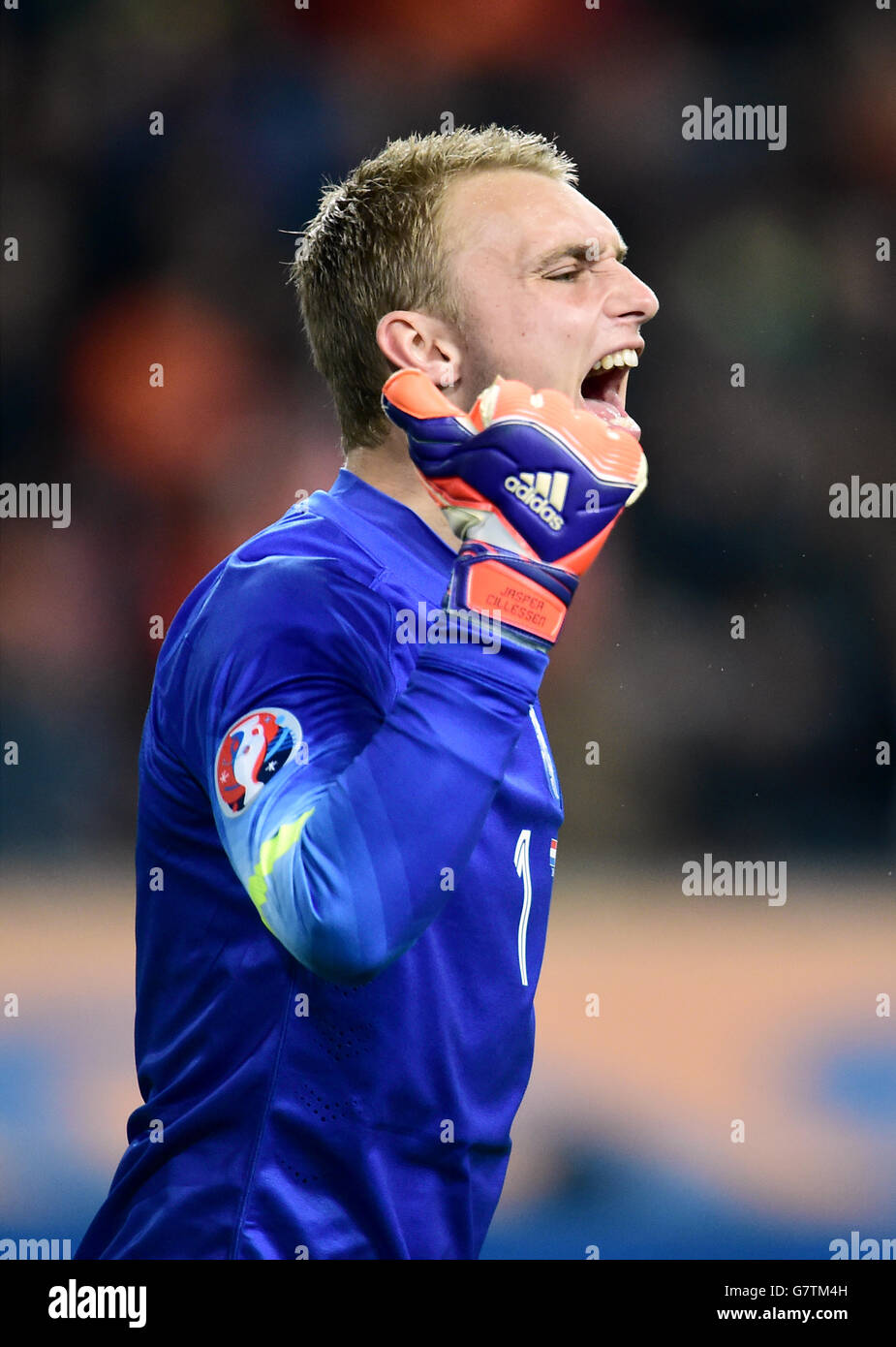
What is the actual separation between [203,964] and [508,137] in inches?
38.5

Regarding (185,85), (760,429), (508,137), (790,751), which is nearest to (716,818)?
(790,751)

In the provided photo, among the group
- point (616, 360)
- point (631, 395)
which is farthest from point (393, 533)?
point (631, 395)

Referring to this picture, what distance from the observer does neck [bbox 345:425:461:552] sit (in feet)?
5.35

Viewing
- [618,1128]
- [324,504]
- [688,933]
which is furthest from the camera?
[688,933]

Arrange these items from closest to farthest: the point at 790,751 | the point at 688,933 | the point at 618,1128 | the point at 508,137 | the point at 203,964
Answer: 1. the point at 203,964
2. the point at 508,137
3. the point at 618,1128
4. the point at 688,933
5. the point at 790,751

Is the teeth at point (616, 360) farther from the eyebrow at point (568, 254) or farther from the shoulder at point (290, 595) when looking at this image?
the shoulder at point (290, 595)

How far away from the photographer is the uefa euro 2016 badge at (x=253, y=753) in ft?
4.08

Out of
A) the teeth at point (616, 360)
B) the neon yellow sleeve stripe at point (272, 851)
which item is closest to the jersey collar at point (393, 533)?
the teeth at point (616, 360)

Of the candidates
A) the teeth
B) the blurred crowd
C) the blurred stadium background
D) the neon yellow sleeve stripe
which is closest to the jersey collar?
the teeth

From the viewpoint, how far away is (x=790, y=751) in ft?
21.2

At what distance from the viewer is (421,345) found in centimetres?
163

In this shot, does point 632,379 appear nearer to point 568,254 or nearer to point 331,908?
point 568,254

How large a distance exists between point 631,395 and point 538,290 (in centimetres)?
518

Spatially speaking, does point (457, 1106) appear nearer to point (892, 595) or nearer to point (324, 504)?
point (324, 504)
